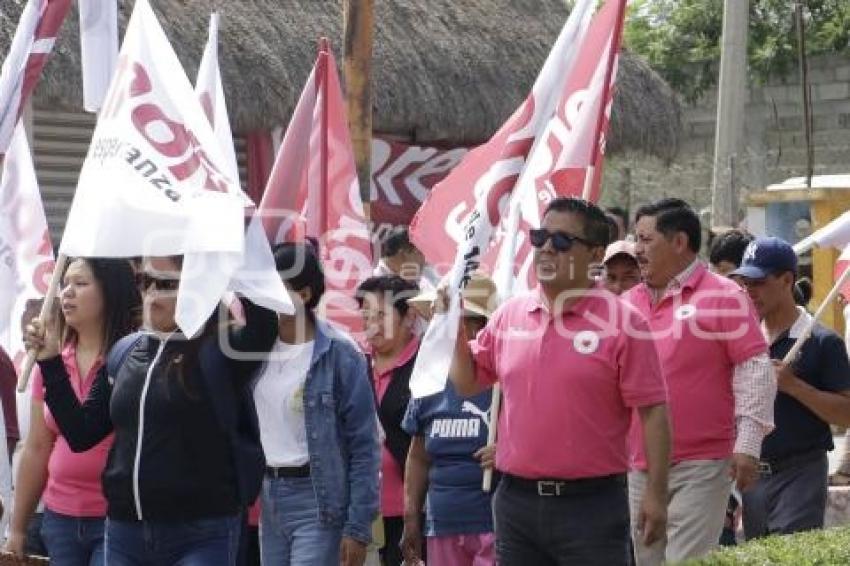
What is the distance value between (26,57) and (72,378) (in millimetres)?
1488

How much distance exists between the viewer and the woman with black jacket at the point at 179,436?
6570 millimetres

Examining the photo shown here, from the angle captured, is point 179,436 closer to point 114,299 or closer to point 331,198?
point 114,299

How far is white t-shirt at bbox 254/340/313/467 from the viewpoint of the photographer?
24.3 ft

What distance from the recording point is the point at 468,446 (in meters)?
8.18

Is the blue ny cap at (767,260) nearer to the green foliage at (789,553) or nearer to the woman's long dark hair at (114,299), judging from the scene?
the green foliage at (789,553)

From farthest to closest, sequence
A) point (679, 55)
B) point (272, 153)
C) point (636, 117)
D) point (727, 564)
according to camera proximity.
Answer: point (679, 55), point (636, 117), point (272, 153), point (727, 564)

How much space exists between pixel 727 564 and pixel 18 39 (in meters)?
3.58

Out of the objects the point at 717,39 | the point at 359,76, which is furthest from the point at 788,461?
the point at 717,39

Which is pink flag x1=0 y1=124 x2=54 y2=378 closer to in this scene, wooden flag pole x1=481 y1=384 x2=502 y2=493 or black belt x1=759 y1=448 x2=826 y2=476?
wooden flag pole x1=481 y1=384 x2=502 y2=493

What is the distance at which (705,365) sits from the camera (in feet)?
25.7

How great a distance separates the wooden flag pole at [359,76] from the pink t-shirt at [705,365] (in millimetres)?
4025

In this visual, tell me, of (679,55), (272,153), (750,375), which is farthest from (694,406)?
(679,55)

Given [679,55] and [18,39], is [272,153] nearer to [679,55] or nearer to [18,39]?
[18,39]

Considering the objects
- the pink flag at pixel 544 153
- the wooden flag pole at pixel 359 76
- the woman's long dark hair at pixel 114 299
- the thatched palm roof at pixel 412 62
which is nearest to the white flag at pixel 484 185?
the pink flag at pixel 544 153
